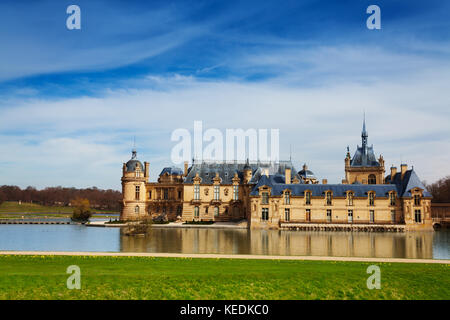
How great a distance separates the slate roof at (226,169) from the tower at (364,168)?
866 centimetres

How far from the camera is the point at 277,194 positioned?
53781mm

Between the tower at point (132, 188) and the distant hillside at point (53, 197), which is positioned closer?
the tower at point (132, 188)

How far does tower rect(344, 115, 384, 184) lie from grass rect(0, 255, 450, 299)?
44840mm

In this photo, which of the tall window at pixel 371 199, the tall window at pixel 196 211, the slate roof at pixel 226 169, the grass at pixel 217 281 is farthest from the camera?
the slate roof at pixel 226 169

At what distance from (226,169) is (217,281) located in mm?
48433

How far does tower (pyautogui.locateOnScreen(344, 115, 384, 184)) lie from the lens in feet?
206

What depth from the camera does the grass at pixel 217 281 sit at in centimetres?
1469

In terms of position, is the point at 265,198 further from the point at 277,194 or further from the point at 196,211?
the point at 196,211

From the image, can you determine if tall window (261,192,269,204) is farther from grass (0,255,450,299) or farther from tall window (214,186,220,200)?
grass (0,255,450,299)

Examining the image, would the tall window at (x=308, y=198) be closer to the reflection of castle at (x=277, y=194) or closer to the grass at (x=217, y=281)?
the reflection of castle at (x=277, y=194)

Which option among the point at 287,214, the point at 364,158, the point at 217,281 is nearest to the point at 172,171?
the point at 287,214

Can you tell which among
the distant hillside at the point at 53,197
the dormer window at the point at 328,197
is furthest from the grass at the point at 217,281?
the distant hillside at the point at 53,197
